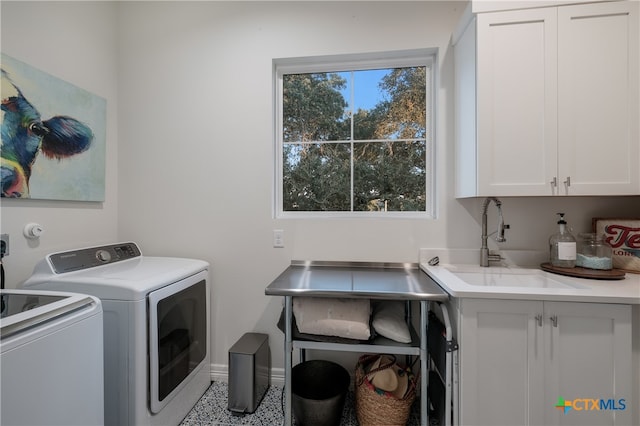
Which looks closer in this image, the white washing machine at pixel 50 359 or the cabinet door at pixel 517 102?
the white washing machine at pixel 50 359

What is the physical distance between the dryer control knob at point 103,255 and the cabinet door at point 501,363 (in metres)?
1.99

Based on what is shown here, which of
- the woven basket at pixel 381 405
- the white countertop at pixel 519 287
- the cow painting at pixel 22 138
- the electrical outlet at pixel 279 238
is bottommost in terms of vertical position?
the woven basket at pixel 381 405

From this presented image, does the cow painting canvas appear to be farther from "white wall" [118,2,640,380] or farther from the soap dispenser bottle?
the soap dispenser bottle

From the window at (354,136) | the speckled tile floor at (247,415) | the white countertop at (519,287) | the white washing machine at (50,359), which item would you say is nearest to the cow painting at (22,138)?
the white washing machine at (50,359)

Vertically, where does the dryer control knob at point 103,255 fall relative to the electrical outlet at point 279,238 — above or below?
below

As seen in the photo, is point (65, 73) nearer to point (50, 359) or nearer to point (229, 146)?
point (229, 146)

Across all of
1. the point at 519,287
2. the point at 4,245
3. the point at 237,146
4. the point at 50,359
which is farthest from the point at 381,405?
the point at 4,245

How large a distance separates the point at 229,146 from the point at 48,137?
985 mm

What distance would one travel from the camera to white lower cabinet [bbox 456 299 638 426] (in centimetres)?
117

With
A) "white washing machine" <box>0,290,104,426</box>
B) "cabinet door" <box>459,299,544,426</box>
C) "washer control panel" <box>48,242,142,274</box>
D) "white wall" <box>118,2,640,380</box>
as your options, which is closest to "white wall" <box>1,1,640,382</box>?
"white wall" <box>118,2,640,380</box>

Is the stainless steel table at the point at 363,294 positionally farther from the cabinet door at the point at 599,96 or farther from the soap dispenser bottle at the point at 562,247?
the cabinet door at the point at 599,96

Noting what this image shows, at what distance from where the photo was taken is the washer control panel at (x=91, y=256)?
1418 mm

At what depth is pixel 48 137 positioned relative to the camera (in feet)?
5.15

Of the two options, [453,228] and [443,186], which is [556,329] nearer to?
[453,228]
